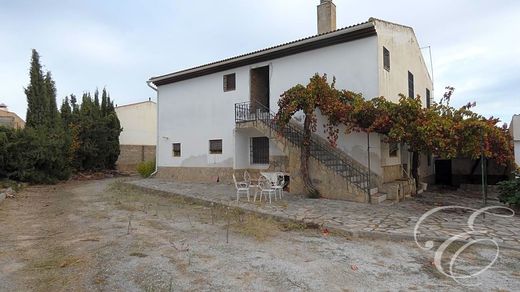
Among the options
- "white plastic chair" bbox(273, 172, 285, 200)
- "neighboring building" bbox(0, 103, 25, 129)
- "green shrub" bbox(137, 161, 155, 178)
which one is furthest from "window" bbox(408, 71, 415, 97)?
"neighboring building" bbox(0, 103, 25, 129)

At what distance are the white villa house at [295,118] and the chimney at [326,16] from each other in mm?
41

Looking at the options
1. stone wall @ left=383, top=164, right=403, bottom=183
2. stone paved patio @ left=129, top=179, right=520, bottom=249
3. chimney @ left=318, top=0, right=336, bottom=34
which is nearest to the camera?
stone paved patio @ left=129, top=179, right=520, bottom=249

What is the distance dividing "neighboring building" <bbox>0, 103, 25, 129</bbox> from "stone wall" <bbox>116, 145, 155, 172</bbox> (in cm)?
680

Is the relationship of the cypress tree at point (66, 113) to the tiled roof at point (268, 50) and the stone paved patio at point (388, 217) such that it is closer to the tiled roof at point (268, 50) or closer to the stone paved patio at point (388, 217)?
Answer: the tiled roof at point (268, 50)

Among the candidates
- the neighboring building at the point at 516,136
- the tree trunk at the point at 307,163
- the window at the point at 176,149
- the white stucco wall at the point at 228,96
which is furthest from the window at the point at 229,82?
the neighboring building at the point at 516,136

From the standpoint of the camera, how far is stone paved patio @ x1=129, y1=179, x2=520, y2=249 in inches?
256

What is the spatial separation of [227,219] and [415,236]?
4151 millimetres

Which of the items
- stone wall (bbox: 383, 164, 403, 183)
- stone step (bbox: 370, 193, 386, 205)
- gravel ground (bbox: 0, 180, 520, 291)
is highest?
stone wall (bbox: 383, 164, 403, 183)

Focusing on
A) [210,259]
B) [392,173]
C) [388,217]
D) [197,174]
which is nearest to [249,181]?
[388,217]

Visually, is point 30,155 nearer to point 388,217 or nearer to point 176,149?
point 176,149

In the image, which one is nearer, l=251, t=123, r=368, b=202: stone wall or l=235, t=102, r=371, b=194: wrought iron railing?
l=251, t=123, r=368, b=202: stone wall

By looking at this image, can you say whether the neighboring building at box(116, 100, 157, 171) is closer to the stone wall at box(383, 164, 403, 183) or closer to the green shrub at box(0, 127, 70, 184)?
the green shrub at box(0, 127, 70, 184)

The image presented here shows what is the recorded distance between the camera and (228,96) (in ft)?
50.4

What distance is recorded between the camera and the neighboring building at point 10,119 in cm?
2255
